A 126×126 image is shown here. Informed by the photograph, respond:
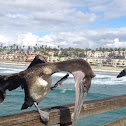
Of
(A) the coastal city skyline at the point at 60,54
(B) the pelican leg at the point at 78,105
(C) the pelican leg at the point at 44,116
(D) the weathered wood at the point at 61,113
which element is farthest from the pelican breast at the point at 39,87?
(A) the coastal city skyline at the point at 60,54

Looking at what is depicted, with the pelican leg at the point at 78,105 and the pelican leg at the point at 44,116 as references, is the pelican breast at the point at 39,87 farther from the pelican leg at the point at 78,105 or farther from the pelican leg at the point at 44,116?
the pelican leg at the point at 78,105

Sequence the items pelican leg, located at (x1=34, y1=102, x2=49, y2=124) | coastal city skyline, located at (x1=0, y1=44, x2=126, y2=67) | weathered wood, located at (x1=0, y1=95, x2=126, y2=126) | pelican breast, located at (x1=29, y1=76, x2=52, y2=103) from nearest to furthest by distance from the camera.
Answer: weathered wood, located at (x1=0, y1=95, x2=126, y2=126) → pelican leg, located at (x1=34, y1=102, x2=49, y2=124) → pelican breast, located at (x1=29, y1=76, x2=52, y2=103) → coastal city skyline, located at (x1=0, y1=44, x2=126, y2=67)

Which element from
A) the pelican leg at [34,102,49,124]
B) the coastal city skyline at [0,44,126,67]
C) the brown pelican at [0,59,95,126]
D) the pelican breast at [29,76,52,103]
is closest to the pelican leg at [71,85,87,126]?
the brown pelican at [0,59,95,126]

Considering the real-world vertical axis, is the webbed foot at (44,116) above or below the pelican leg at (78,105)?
below

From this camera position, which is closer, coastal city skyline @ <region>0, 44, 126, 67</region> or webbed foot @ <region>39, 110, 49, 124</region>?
webbed foot @ <region>39, 110, 49, 124</region>

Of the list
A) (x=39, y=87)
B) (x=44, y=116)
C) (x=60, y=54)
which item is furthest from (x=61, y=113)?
(x=60, y=54)

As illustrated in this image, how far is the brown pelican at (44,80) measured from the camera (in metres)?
2.47

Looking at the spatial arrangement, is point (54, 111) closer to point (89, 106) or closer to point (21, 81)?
point (89, 106)

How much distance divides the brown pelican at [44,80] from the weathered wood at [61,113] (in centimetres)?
13

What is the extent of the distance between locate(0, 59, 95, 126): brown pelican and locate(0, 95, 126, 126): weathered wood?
13 cm

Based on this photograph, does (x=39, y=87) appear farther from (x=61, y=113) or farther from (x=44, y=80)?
(x=61, y=113)

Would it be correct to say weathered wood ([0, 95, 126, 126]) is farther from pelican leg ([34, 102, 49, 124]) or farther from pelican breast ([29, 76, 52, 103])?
pelican breast ([29, 76, 52, 103])

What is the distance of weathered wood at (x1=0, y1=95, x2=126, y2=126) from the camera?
2266 mm

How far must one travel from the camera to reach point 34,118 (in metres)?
2.51
